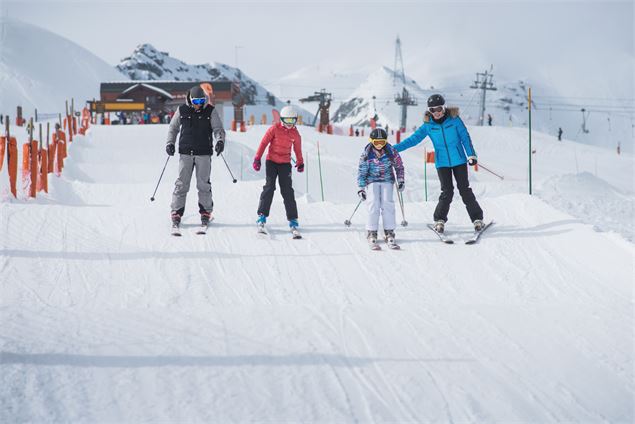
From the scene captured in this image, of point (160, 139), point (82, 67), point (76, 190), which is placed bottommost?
point (76, 190)

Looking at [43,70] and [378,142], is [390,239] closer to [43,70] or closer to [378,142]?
[378,142]

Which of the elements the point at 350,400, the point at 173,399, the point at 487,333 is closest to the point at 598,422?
the point at 487,333

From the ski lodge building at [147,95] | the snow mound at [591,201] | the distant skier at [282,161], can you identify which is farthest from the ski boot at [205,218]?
the ski lodge building at [147,95]

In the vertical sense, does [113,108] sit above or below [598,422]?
above

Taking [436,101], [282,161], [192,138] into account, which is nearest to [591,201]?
[436,101]

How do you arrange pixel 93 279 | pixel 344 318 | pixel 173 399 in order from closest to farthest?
pixel 173 399, pixel 344 318, pixel 93 279

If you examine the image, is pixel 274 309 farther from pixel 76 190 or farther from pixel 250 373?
pixel 76 190

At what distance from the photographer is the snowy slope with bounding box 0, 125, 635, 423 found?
3.21 meters

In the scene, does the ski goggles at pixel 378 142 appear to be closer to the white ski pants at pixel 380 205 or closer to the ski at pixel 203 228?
the white ski pants at pixel 380 205

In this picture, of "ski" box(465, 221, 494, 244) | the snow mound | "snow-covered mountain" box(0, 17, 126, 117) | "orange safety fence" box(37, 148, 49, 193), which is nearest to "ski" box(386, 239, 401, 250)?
"ski" box(465, 221, 494, 244)

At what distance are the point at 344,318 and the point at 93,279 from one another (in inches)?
96.7

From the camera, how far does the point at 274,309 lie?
4625 mm

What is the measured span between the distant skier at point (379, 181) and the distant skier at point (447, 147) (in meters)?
0.35

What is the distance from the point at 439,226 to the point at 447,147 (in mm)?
1022
